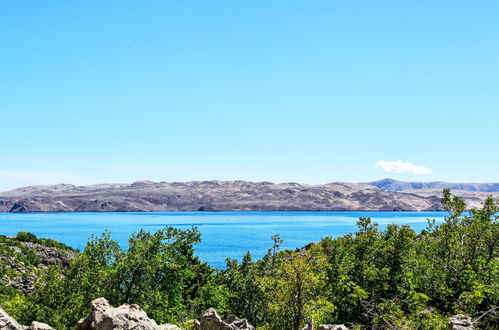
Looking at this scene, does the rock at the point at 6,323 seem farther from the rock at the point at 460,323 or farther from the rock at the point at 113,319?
the rock at the point at 460,323

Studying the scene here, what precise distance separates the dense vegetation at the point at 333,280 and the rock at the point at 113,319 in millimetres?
10806

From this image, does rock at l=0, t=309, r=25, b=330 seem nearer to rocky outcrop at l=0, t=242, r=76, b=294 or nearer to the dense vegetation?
the dense vegetation

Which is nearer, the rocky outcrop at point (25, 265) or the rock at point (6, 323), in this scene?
the rock at point (6, 323)

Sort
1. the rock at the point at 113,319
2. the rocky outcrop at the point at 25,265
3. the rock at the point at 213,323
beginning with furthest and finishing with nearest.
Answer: the rocky outcrop at the point at 25,265, the rock at the point at 213,323, the rock at the point at 113,319

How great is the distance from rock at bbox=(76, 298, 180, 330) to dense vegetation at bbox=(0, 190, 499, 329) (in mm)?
10806

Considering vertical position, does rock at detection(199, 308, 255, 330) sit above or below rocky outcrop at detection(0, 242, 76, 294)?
above

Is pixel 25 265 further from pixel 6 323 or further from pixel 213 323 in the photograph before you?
pixel 6 323

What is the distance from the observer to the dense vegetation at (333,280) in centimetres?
2639

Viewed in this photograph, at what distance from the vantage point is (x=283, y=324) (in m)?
26.9

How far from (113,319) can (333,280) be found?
2226 cm

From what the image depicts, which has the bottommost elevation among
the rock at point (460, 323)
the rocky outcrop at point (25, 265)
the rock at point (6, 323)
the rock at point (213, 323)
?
the rocky outcrop at point (25, 265)

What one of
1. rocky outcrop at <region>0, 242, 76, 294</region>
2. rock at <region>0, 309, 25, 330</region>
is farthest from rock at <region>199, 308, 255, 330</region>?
rocky outcrop at <region>0, 242, 76, 294</region>

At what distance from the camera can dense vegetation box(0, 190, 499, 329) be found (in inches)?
1039

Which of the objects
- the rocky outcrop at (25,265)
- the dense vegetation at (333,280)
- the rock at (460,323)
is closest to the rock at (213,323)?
the dense vegetation at (333,280)
